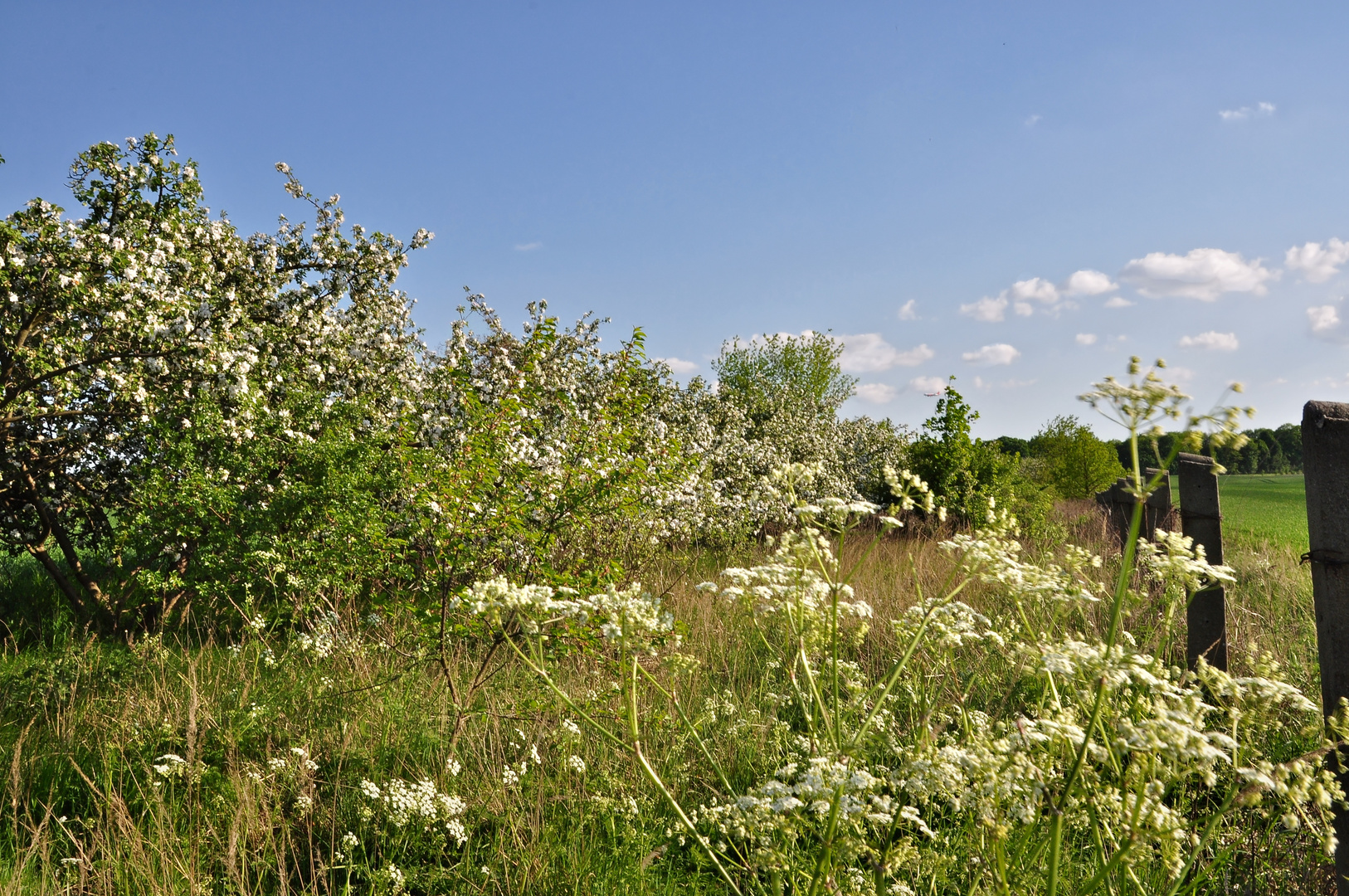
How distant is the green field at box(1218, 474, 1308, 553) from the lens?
1659 centimetres

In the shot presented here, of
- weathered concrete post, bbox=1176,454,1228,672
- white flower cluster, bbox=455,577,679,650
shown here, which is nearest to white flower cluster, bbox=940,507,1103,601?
white flower cluster, bbox=455,577,679,650

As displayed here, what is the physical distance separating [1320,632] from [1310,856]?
0.90m

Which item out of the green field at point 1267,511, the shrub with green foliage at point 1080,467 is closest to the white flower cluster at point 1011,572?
the green field at point 1267,511

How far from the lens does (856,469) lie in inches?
653

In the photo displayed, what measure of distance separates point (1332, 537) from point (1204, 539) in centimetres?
191

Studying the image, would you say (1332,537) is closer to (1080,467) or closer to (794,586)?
(794,586)

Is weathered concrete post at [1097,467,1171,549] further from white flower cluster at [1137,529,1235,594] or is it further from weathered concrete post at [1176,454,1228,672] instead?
white flower cluster at [1137,529,1235,594]

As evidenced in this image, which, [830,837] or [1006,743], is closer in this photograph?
[830,837]

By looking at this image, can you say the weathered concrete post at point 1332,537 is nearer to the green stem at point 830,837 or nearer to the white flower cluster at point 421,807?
the green stem at point 830,837

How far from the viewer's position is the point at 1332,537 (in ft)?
9.66

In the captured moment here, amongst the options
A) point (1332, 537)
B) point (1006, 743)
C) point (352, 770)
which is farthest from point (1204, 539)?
point (352, 770)

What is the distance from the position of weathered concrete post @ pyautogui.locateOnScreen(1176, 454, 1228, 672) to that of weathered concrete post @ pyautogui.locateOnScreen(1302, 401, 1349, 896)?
67.5 inches

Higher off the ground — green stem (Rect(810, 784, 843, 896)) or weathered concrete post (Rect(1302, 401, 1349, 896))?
weathered concrete post (Rect(1302, 401, 1349, 896))

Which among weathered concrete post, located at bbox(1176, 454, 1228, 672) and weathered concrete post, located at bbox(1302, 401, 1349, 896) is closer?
weathered concrete post, located at bbox(1302, 401, 1349, 896)
